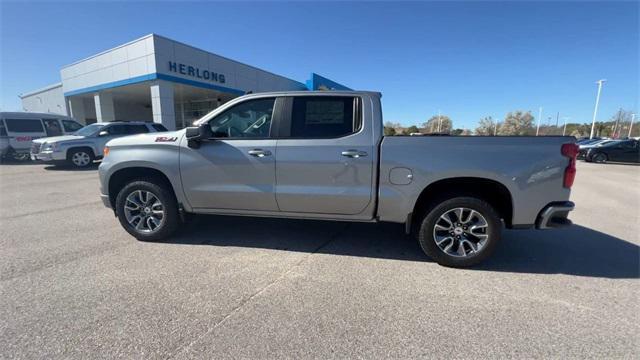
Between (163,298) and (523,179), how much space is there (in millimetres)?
3804

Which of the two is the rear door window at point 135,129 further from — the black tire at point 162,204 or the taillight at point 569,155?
the taillight at point 569,155

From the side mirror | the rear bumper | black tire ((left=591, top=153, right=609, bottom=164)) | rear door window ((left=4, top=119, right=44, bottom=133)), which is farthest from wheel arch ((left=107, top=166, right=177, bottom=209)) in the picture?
black tire ((left=591, top=153, right=609, bottom=164))

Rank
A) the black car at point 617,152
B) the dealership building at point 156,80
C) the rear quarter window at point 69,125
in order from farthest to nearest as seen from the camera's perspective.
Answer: the black car at point 617,152
the dealership building at point 156,80
the rear quarter window at point 69,125

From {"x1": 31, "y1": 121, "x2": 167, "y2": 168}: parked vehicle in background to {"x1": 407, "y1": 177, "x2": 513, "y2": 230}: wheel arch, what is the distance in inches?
465

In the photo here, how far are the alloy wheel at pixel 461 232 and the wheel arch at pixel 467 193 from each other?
0.21m

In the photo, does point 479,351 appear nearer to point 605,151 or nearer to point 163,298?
point 163,298

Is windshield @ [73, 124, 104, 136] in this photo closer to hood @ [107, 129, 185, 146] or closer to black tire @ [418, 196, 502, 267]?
hood @ [107, 129, 185, 146]

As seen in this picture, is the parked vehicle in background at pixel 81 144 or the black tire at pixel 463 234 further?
the parked vehicle in background at pixel 81 144

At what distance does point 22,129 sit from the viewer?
40.2 feet

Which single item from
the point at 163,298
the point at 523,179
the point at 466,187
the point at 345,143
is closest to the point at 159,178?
the point at 163,298

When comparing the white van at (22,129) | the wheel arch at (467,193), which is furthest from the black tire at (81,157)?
the wheel arch at (467,193)

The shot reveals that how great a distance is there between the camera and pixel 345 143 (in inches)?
128

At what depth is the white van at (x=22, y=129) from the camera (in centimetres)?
1204

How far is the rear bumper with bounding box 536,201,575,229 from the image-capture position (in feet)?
9.78
